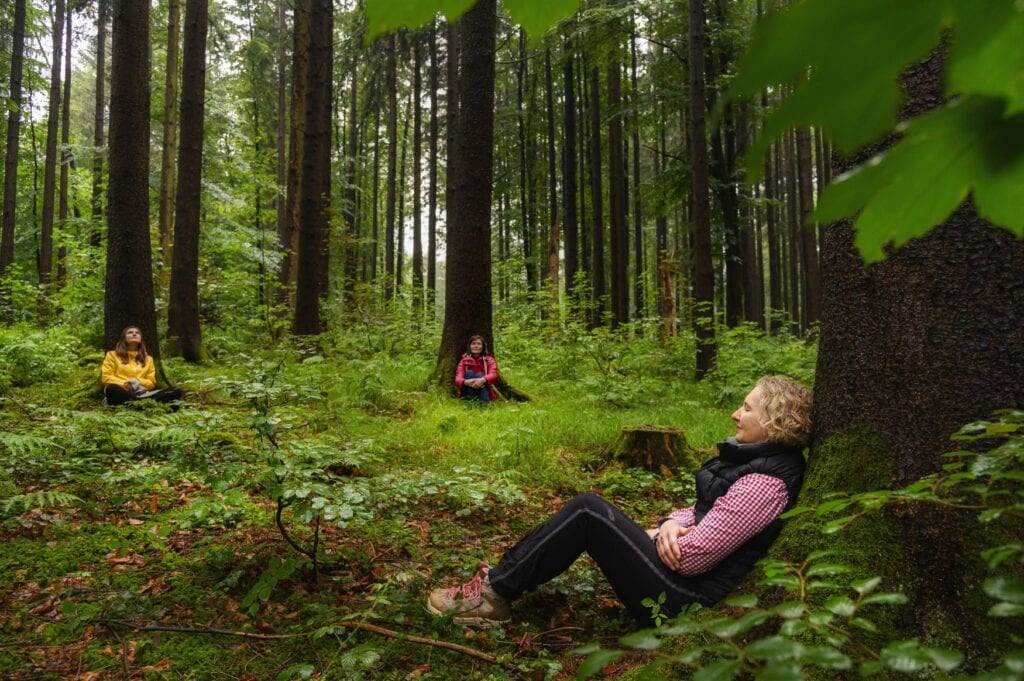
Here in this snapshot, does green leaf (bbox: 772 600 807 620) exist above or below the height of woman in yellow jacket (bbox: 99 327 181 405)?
below

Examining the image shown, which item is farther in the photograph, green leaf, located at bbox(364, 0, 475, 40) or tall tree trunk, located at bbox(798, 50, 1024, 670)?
tall tree trunk, located at bbox(798, 50, 1024, 670)

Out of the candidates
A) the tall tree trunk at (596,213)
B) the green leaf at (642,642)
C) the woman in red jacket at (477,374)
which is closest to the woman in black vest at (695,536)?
the green leaf at (642,642)

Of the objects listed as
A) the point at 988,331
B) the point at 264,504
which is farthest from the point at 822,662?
the point at 264,504

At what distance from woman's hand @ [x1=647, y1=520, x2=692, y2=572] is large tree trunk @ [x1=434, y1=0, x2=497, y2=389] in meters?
5.03

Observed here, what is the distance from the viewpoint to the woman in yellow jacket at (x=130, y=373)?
6320mm

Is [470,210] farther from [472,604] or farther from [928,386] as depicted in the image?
[928,386]

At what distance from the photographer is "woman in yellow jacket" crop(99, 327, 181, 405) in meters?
6.32

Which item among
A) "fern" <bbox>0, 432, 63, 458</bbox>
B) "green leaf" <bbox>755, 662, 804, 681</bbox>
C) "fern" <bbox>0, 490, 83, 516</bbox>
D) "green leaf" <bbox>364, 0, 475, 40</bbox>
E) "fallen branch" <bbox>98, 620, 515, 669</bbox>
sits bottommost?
"fallen branch" <bbox>98, 620, 515, 669</bbox>

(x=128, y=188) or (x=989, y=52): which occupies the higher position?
(x=128, y=188)

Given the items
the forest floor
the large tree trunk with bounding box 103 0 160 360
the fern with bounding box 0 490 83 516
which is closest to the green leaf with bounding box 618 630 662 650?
the forest floor

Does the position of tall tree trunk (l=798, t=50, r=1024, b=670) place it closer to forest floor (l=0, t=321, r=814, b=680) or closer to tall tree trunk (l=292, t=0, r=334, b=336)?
forest floor (l=0, t=321, r=814, b=680)

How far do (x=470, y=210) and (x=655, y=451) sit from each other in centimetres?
393

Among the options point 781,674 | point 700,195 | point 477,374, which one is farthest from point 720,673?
point 700,195

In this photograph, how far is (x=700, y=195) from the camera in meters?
8.89
